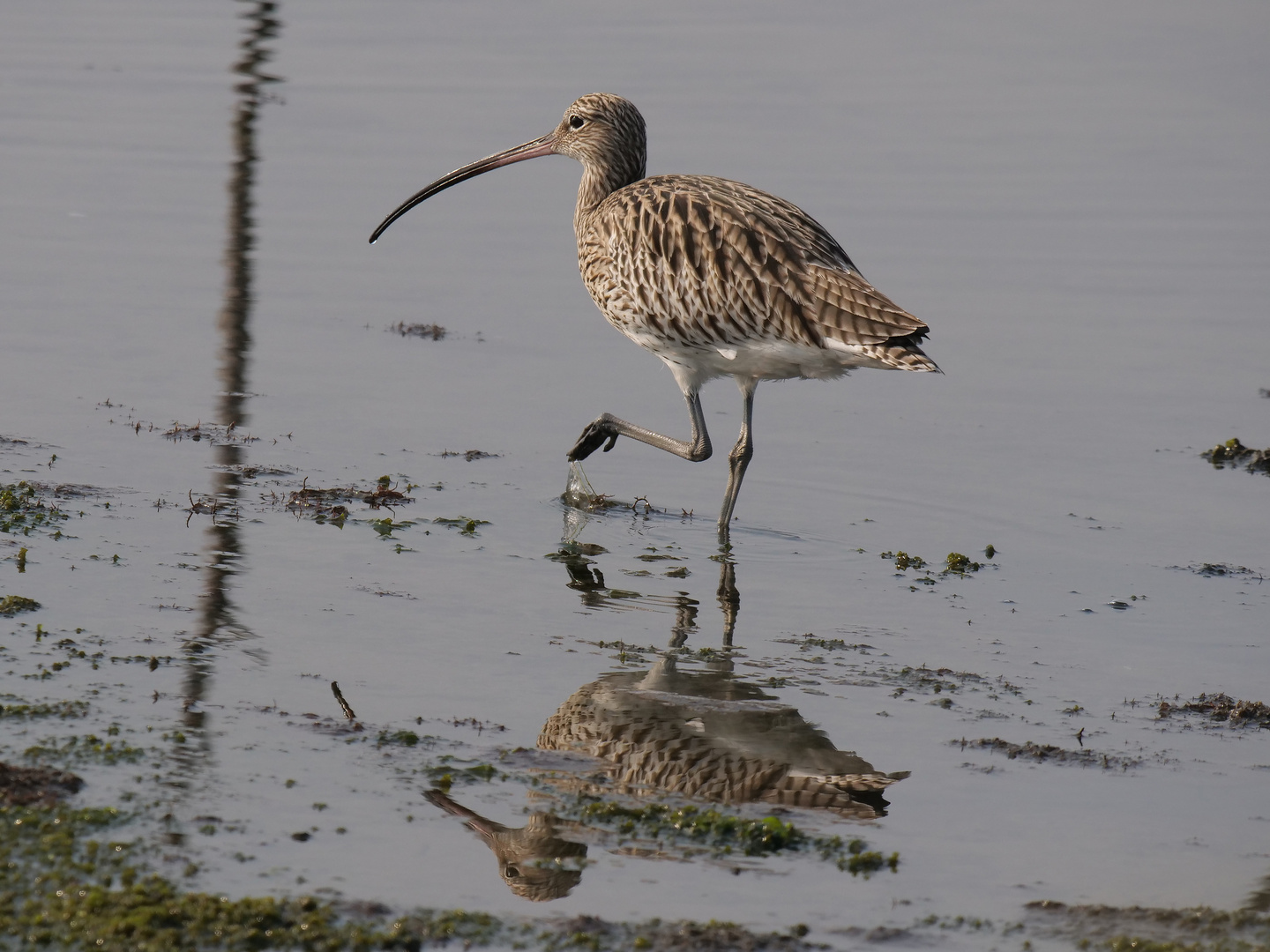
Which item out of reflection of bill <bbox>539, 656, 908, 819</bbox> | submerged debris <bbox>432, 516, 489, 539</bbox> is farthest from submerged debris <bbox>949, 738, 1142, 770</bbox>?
submerged debris <bbox>432, 516, 489, 539</bbox>

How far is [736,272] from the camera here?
8.16 metres

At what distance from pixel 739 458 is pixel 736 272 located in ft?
3.10

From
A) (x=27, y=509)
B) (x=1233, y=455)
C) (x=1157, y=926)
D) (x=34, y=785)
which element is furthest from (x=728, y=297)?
(x=34, y=785)

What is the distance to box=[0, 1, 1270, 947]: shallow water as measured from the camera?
522 cm

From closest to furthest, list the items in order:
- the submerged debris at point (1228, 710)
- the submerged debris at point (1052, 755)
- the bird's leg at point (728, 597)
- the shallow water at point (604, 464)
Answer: the shallow water at point (604, 464) → the submerged debris at point (1052, 755) → the submerged debris at point (1228, 710) → the bird's leg at point (728, 597)

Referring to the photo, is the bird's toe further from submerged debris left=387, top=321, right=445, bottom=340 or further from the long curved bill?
submerged debris left=387, top=321, right=445, bottom=340

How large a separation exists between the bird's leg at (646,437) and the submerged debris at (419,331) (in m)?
2.43

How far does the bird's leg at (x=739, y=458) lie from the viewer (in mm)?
8492

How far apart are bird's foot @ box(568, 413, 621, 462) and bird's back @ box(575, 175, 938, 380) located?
16.9 inches

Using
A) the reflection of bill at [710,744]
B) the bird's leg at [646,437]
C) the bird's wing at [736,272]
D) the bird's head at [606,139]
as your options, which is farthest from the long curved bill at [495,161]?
the reflection of bill at [710,744]

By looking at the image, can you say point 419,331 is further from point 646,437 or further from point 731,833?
point 731,833

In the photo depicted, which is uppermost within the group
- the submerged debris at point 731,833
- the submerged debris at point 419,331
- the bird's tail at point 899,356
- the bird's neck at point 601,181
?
the bird's neck at point 601,181

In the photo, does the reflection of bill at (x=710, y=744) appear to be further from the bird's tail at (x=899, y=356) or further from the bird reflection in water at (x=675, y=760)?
the bird's tail at (x=899, y=356)

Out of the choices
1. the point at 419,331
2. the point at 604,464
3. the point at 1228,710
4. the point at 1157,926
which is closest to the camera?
the point at 1157,926
